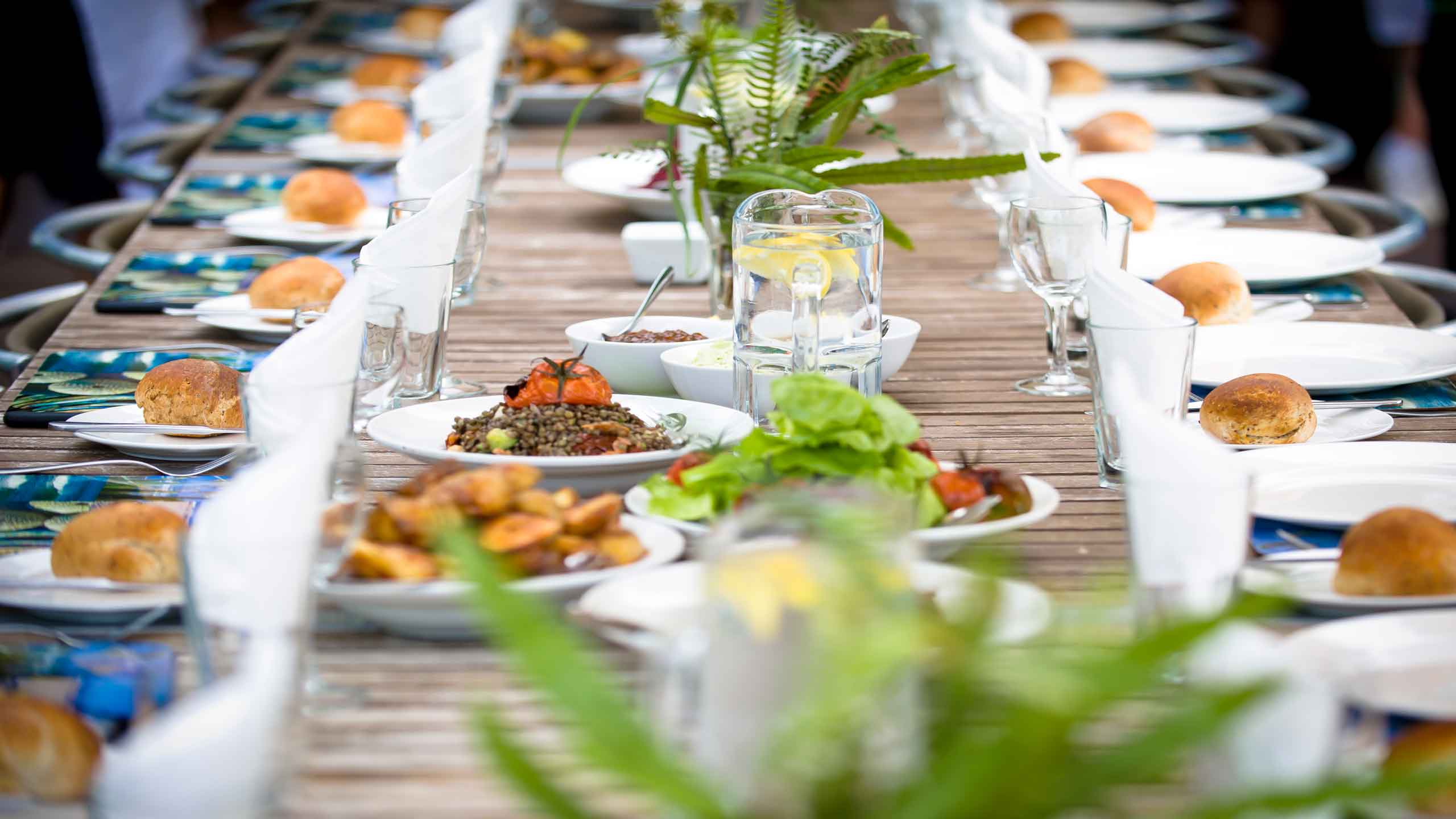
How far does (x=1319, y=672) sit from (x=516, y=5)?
3.55m

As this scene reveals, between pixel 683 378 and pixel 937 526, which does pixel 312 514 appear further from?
pixel 683 378

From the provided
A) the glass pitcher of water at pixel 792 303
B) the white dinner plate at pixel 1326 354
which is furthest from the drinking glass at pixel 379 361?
the white dinner plate at pixel 1326 354

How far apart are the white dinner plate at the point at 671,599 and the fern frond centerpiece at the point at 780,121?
1001 mm

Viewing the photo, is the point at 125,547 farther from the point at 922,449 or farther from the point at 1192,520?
the point at 1192,520

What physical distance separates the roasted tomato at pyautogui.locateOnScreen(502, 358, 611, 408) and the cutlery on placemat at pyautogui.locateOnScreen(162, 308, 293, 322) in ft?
2.43

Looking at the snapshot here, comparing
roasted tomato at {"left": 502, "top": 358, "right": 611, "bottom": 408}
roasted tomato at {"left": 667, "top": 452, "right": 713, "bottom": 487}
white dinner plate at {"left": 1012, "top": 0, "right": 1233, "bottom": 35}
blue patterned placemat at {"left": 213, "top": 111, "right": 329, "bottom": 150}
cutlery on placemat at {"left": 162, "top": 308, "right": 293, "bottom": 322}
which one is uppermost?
roasted tomato at {"left": 502, "top": 358, "right": 611, "bottom": 408}

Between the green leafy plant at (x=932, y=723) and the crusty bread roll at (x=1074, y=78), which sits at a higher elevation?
the green leafy plant at (x=932, y=723)

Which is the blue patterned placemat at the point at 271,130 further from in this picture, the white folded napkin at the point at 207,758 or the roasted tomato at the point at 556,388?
the white folded napkin at the point at 207,758

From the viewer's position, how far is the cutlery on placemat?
7.70 ft

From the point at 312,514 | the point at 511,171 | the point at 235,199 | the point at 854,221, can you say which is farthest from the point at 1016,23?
the point at 312,514

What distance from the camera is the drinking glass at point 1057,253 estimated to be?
2023mm

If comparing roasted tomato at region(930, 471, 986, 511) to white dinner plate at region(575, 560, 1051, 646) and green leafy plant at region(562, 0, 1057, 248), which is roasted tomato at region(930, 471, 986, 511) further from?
green leafy plant at region(562, 0, 1057, 248)

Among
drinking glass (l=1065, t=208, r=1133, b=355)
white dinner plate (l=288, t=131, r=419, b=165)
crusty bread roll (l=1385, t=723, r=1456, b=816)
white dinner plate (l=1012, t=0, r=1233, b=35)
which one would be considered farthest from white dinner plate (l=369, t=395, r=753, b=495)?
white dinner plate (l=1012, t=0, r=1233, b=35)

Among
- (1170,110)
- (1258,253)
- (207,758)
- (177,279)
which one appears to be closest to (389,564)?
(207,758)
